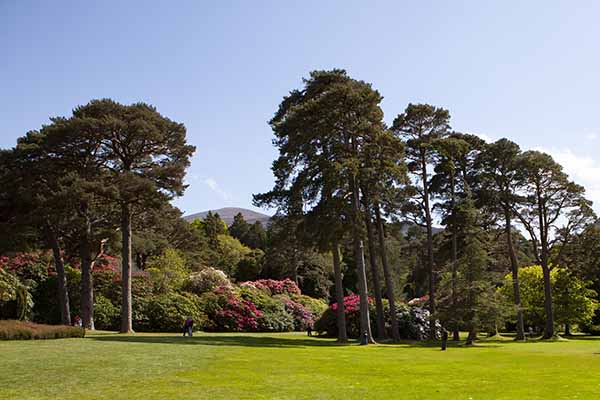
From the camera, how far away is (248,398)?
9609 mm

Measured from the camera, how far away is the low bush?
71.2 ft

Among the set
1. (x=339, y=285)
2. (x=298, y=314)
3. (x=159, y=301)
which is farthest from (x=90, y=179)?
(x=298, y=314)

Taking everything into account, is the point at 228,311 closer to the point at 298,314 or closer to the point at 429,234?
the point at 298,314

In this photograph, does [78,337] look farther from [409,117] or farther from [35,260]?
[409,117]

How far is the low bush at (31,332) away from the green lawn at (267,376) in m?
3.62

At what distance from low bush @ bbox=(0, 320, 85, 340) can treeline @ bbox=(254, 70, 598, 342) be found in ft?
38.5

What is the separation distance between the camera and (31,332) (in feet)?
72.9

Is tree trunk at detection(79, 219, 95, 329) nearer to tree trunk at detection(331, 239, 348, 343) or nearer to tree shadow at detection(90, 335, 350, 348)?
tree shadow at detection(90, 335, 350, 348)

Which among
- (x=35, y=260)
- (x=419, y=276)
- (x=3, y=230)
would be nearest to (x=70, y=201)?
(x=3, y=230)

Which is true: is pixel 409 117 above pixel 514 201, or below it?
above

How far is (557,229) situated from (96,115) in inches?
1257

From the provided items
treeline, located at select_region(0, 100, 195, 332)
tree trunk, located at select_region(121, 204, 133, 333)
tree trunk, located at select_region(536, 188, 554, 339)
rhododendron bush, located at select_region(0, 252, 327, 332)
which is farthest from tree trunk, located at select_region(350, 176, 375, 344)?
tree trunk, located at select_region(536, 188, 554, 339)

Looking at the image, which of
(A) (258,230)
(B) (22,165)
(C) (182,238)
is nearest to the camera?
(B) (22,165)

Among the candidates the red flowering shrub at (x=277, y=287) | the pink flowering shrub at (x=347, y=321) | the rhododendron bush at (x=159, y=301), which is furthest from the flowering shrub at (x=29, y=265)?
the pink flowering shrub at (x=347, y=321)
